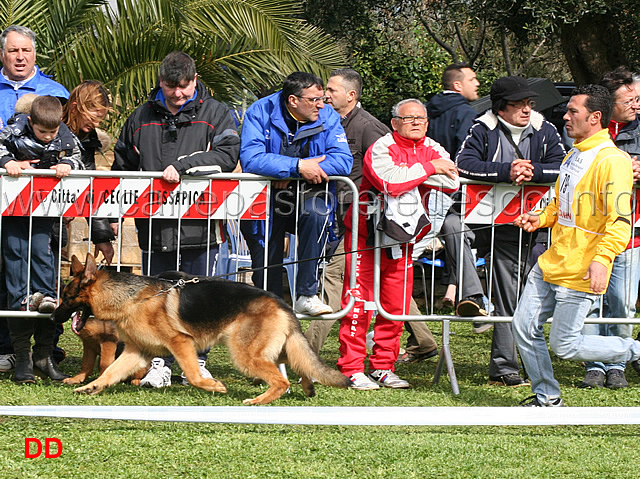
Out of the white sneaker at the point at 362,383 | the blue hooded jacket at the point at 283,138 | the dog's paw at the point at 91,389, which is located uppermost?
the blue hooded jacket at the point at 283,138

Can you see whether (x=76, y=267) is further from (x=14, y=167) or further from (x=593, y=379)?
(x=593, y=379)

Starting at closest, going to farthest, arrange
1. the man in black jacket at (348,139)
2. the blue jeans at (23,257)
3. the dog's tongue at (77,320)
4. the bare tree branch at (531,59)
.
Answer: the dog's tongue at (77,320)
the blue jeans at (23,257)
the man in black jacket at (348,139)
the bare tree branch at (531,59)

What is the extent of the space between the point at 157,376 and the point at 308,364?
122 centimetres

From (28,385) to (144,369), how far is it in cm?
82

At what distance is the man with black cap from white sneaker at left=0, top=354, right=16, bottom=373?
365cm

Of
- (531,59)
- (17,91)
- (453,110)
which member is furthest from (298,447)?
(531,59)

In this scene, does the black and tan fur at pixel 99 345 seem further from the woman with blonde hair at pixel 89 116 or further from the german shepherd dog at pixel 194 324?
the woman with blonde hair at pixel 89 116

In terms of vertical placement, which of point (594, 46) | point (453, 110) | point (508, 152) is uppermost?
point (594, 46)

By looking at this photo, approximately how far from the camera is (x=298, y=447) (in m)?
4.68

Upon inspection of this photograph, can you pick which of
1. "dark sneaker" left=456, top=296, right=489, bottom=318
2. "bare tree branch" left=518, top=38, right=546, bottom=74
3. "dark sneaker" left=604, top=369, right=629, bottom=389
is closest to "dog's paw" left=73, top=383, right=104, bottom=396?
"dark sneaker" left=456, top=296, right=489, bottom=318

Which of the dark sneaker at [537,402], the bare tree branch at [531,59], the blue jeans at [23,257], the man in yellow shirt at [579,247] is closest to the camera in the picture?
the man in yellow shirt at [579,247]

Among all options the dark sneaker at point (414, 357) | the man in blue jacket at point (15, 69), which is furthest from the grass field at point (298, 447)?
the man in blue jacket at point (15, 69)

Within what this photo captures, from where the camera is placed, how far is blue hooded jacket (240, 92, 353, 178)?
625 cm

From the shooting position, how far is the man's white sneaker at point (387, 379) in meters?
6.37
